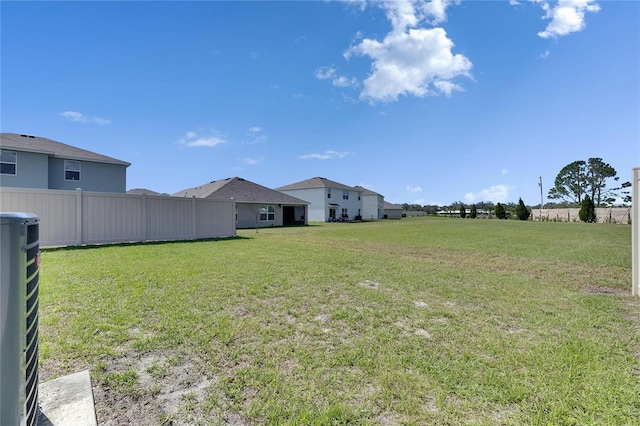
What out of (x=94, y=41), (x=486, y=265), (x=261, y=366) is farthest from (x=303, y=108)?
(x=261, y=366)

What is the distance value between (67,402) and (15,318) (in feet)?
4.35

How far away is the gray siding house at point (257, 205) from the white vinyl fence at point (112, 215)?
11.5m

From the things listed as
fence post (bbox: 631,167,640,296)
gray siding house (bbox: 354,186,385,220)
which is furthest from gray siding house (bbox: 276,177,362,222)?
fence post (bbox: 631,167,640,296)

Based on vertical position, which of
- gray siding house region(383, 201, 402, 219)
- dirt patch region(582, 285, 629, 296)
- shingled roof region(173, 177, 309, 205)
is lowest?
dirt patch region(582, 285, 629, 296)

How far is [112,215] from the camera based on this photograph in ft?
34.8

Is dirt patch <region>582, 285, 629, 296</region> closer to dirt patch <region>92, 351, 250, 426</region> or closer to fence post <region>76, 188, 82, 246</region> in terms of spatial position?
dirt patch <region>92, 351, 250, 426</region>

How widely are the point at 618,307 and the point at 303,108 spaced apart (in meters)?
19.2

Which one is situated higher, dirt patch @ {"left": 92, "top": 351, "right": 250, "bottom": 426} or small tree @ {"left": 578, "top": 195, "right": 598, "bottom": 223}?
small tree @ {"left": 578, "top": 195, "right": 598, "bottom": 223}

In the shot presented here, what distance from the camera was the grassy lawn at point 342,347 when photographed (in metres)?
1.98

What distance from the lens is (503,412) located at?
1945 mm

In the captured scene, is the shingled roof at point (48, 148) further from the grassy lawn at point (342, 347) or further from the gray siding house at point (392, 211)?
the gray siding house at point (392, 211)

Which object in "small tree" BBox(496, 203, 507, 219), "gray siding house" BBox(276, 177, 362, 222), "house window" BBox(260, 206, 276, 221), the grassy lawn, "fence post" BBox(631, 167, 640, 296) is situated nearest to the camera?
the grassy lawn

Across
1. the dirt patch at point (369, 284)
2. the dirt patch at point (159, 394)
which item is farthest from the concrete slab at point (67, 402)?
the dirt patch at point (369, 284)

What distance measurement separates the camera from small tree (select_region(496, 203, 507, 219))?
149ft
